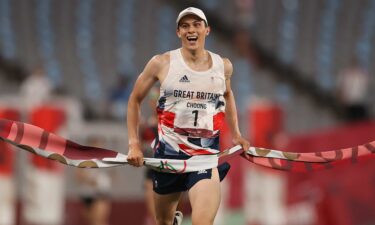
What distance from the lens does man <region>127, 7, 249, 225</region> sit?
8828 millimetres

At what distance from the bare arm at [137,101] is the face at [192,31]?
0.92 ft

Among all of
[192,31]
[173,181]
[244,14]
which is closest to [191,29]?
[192,31]

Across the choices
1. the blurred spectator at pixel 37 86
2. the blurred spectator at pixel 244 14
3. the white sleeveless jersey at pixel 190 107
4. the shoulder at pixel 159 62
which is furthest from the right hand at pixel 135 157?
Answer: the blurred spectator at pixel 244 14

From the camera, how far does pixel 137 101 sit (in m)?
8.98

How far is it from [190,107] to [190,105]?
0.05 ft

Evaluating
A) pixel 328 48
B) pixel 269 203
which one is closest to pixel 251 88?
pixel 328 48

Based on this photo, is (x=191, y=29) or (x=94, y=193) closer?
(x=191, y=29)

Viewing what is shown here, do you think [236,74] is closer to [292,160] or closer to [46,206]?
[46,206]

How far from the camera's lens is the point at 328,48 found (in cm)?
2519

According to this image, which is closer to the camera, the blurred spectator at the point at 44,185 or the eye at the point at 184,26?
the eye at the point at 184,26

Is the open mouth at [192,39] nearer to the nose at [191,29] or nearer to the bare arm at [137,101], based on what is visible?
the nose at [191,29]

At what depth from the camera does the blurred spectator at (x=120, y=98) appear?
20703 millimetres

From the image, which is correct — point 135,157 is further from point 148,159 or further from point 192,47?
point 192,47

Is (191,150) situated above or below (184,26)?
below
